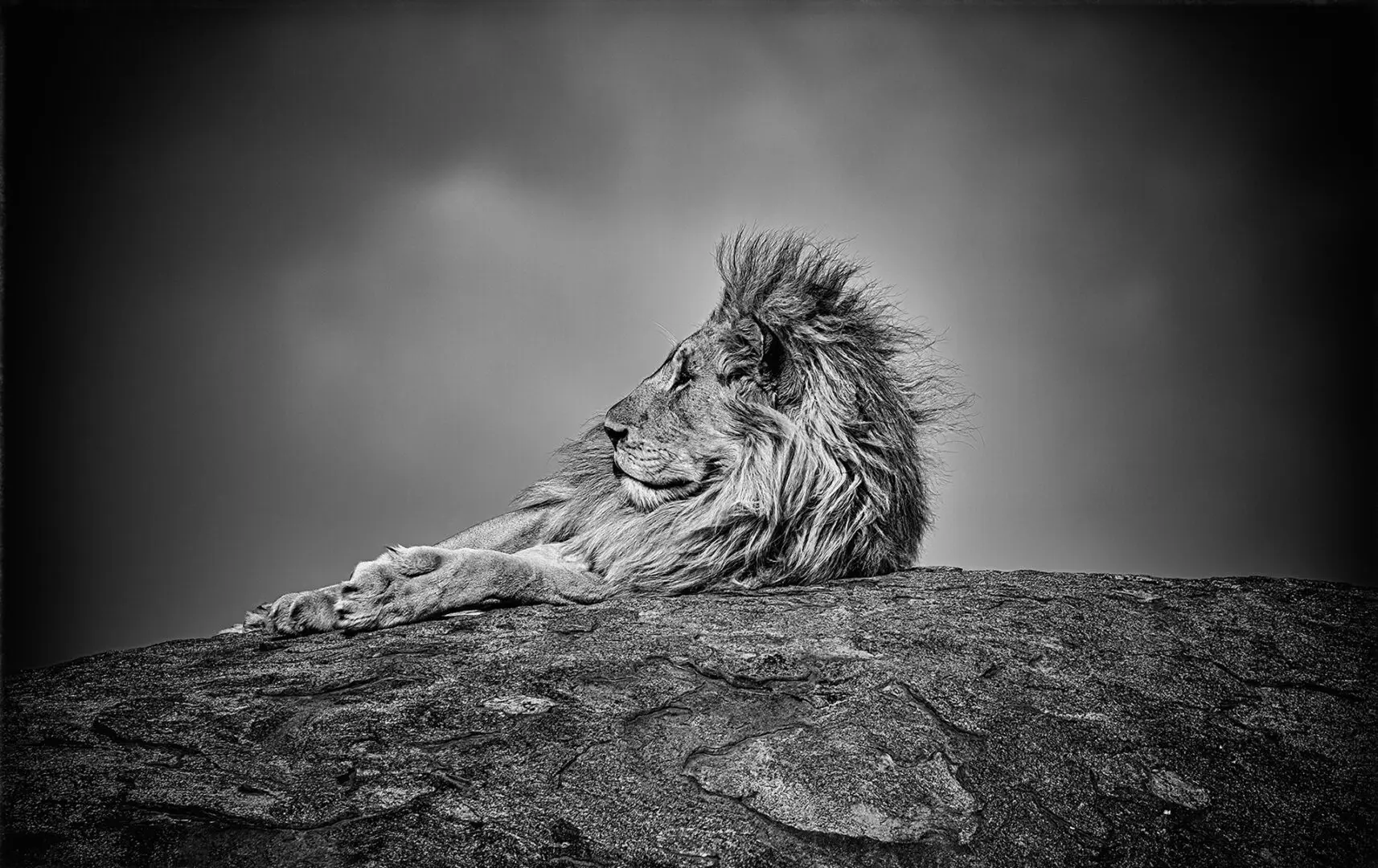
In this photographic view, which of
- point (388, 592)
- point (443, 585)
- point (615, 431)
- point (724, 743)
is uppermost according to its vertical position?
point (615, 431)

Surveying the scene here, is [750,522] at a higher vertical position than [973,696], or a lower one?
higher

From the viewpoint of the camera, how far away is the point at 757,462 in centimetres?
514

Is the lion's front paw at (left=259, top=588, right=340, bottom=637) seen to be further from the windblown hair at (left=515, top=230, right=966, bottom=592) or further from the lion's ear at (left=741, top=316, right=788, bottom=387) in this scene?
the lion's ear at (left=741, top=316, right=788, bottom=387)

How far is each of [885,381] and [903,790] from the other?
306 cm

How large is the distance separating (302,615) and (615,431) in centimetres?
218

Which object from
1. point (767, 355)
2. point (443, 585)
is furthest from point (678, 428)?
point (443, 585)

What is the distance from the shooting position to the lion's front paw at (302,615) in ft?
13.4

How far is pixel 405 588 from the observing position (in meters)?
4.18

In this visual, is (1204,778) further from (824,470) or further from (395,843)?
(395,843)

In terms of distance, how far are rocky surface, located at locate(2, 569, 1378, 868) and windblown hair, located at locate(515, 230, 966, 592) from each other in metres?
0.81

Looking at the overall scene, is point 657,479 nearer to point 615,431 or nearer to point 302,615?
point 615,431

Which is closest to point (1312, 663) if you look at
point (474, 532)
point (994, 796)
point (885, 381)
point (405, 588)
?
point (994, 796)

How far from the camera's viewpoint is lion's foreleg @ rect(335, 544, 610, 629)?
4102mm

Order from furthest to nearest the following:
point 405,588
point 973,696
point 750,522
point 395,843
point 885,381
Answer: point 885,381 → point 750,522 → point 405,588 → point 973,696 → point 395,843
